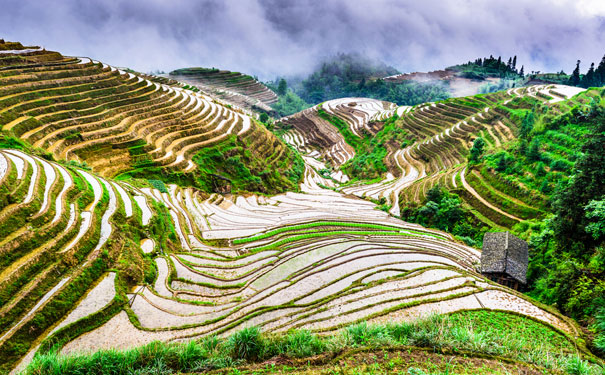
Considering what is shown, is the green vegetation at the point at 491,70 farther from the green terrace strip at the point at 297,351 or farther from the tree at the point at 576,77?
the green terrace strip at the point at 297,351

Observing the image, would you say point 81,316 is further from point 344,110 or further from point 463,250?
point 344,110

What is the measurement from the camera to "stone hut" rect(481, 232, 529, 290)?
44.5ft

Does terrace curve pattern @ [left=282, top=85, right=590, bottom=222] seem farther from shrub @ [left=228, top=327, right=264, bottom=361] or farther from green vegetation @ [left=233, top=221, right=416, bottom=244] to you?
shrub @ [left=228, top=327, right=264, bottom=361]

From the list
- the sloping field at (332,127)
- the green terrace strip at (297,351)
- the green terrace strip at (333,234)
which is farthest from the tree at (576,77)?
the green terrace strip at (297,351)

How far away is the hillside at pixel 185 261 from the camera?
23.3ft

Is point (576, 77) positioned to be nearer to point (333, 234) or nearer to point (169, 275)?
point (333, 234)

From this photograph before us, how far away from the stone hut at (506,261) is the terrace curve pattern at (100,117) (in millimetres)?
23493

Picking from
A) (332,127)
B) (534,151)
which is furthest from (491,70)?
(534,151)

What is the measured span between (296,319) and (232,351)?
3339mm

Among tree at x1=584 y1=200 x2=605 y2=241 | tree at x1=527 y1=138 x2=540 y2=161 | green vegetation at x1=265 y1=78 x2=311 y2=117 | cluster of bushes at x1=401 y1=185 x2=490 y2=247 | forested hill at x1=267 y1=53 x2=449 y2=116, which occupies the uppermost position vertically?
forested hill at x1=267 y1=53 x2=449 y2=116

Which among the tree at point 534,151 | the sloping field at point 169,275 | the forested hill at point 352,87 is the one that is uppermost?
the forested hill at point 352,87

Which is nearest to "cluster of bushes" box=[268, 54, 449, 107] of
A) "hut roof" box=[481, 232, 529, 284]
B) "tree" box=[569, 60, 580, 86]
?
"tree" box=[569, 60, 580, 86]

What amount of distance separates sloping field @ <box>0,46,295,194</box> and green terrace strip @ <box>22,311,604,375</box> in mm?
18995

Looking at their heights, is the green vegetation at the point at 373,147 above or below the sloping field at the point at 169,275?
above
